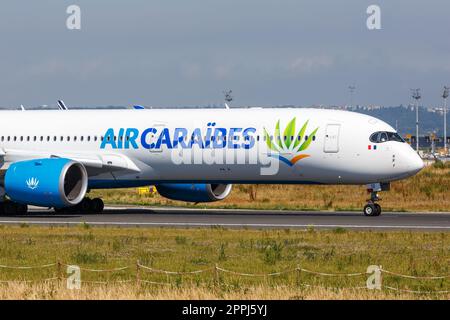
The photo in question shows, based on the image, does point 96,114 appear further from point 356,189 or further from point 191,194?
point 356,189

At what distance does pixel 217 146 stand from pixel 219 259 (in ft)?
55.1

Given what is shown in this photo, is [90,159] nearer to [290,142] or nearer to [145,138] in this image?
[145,138]

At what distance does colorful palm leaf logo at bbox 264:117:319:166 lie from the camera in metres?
44.9

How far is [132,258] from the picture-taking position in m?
30.2

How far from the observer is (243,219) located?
44.3 m

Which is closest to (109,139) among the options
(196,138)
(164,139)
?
(164,139)

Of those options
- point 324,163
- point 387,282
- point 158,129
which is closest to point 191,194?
point 158,129

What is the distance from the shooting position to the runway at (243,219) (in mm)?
40438

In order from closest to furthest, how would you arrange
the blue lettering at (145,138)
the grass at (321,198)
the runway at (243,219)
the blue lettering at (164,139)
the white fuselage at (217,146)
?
the runway at (243,219) → the white fuselage at (217,146) → the blue lettering at (164,139) → the blue lettering at (145,138) → the grass at (321,198)

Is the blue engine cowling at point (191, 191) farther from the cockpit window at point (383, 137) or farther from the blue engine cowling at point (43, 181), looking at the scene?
the cockpit window at point (383, 137)

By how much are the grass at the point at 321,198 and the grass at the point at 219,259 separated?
17976mm

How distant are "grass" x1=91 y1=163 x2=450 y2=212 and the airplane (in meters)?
7.57

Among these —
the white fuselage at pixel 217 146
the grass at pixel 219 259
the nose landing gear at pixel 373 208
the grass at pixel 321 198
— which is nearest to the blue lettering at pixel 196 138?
the white fuselage at pixel 217 146
